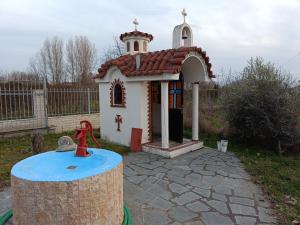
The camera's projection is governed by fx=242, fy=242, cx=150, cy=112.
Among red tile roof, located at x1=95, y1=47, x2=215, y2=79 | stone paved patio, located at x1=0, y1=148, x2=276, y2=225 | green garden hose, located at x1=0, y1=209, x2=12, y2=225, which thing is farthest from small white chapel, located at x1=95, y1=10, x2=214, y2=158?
green garden hose, located at x1=0, y1=209, x2=12, y2=225

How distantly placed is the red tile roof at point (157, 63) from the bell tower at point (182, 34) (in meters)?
0.35

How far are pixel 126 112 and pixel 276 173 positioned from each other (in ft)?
15.2

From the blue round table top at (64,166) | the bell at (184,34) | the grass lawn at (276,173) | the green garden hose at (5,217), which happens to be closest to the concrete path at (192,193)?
the grass lawn at (276,173)

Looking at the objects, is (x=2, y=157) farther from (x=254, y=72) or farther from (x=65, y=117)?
(x=254, y=72)

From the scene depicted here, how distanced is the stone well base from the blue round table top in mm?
73

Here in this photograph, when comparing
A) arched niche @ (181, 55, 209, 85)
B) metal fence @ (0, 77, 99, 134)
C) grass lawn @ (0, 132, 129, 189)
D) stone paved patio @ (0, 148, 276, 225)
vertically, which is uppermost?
arched niche @ (181, 55, 209, 85)

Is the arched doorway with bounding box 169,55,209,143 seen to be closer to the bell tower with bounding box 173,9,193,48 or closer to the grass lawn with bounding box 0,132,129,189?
the bell tower with bounding box 173,9,193,48

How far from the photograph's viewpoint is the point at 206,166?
6.29m

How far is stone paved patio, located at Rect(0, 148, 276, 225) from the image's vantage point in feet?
12.5

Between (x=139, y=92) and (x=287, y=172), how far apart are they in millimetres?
4526

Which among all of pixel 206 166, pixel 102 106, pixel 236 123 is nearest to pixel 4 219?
pixel 206 166

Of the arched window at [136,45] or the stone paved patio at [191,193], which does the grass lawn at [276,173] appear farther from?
the arched window at [136,45]

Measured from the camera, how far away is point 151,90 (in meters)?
8.09

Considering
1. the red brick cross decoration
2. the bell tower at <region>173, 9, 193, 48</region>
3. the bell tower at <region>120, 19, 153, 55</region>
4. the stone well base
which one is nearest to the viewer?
the stone well base
